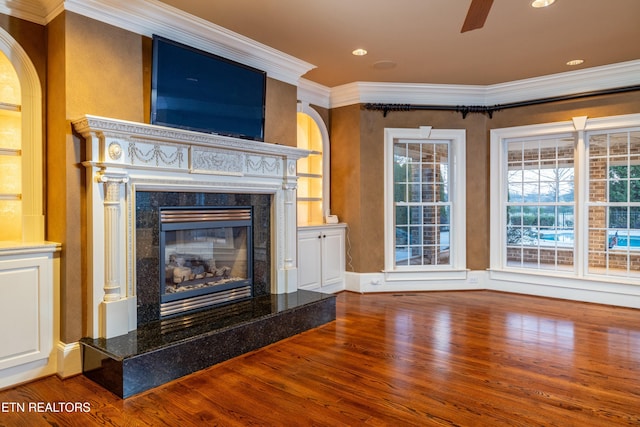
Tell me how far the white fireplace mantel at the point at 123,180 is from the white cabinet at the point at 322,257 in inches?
61.2

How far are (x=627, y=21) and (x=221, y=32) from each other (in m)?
3.43

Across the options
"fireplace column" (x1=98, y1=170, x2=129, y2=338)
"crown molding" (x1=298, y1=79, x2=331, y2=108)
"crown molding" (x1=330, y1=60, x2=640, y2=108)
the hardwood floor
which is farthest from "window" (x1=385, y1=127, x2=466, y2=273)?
"fireplace column" (x1=98, y1=170, x2=129, y2=338)

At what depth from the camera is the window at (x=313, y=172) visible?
5.60 meters

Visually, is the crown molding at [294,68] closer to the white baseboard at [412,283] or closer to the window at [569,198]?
the window at [569,198]

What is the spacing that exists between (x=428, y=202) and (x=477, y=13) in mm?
3401

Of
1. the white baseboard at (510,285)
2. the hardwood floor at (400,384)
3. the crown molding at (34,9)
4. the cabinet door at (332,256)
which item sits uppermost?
the crown molding at (34,9)

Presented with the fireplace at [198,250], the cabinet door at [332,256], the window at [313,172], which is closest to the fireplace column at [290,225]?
the fireplace at [198,250]

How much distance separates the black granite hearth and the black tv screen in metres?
1.54

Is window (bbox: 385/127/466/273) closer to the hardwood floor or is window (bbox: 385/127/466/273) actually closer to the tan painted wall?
the tan painted wall

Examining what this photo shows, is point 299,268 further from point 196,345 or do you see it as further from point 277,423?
point 277,423

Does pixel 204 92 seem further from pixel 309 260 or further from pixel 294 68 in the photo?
pixel 309 260

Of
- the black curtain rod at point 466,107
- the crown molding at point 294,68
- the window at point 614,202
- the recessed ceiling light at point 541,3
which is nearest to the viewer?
the crown molding at point 294,68

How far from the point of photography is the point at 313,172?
18.6ft

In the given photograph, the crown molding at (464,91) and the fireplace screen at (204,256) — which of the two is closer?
the fireplace screen at (204,256)
